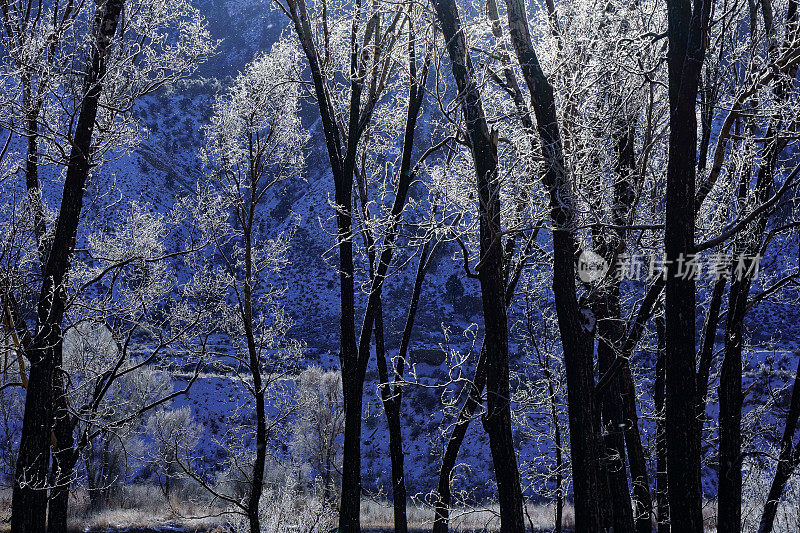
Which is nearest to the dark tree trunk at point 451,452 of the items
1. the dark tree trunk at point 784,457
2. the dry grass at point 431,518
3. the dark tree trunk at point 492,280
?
the dark tree trunk at point 492,280

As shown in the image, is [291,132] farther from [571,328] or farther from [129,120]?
[571,328]

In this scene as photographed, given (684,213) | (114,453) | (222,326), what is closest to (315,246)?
(114,453)

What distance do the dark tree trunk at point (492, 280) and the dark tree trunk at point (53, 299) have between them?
3.34 meters

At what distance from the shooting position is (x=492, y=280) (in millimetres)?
5113

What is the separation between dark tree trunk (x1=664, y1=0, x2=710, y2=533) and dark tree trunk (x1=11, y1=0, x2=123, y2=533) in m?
5.02

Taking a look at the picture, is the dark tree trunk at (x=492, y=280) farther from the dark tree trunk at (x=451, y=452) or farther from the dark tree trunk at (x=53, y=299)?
→ the dark tree trunk at (x=53, y=299)

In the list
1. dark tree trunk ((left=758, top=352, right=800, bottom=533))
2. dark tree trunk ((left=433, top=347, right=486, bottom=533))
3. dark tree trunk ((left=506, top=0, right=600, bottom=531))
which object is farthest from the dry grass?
dark tree trunk ((left=506, top=0, right=600, bottom=531))

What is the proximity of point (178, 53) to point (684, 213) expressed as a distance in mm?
5938

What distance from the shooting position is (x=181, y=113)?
217 ft

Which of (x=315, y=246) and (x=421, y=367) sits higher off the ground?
(x=315, y=246)

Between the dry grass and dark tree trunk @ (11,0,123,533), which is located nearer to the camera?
dark tree trunk @ (11,0,123,533)

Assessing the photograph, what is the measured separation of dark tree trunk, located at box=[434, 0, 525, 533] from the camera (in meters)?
4.87

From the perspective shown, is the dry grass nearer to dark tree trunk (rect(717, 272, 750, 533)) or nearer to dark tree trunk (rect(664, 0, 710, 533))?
dark tree trunk (rect(717, 272, 750, 533))

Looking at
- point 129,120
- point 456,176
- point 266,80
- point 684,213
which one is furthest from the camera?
point 266,80
